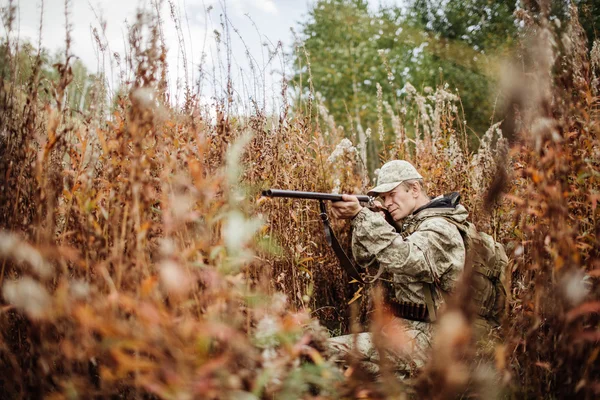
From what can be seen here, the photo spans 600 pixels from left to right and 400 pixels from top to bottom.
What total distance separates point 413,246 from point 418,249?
35mm

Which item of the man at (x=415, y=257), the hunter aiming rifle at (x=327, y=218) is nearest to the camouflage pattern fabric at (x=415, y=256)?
the man at (x=415, y=257)

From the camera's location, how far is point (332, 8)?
1700 centimetres

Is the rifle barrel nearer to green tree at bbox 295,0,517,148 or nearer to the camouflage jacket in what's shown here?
the camouflage jacket

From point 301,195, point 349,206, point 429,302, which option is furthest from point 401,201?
point 301,195

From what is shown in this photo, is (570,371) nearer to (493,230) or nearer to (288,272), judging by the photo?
(288,272)

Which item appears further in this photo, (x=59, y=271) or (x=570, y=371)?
(x=59, y=271)

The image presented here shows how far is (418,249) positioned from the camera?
2.32 meters

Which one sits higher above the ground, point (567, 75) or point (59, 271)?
point (567, 75)

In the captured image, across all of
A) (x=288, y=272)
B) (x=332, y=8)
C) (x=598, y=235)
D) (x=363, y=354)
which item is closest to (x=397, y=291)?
(x=363, y=354)

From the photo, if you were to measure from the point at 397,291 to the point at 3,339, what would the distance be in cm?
206

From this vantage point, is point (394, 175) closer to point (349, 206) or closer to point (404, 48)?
point (349, 206)

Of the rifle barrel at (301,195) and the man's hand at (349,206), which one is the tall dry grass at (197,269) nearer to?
the rifle barrel at (301,195)

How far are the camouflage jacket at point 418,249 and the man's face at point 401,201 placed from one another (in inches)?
11.1

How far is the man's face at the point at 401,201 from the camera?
2.83 metres
